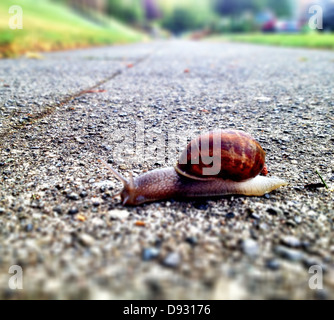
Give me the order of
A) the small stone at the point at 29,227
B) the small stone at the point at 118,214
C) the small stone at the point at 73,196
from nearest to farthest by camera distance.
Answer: the small stone at the point at 29,227, the small stone at the point at 118,214, the small stone at the point at 73,196

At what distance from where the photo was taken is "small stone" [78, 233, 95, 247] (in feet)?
3.32

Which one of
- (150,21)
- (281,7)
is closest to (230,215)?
(281,7)

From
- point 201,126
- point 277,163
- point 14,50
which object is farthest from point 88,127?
point 14,50

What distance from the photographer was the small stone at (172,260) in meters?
0.92

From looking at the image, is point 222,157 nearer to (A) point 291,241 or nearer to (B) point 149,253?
(A) point 291,241

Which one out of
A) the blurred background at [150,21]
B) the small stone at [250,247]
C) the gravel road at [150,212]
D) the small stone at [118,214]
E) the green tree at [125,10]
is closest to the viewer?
the gravel road at [150,212]

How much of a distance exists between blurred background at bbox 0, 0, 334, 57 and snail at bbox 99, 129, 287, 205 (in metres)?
6.79

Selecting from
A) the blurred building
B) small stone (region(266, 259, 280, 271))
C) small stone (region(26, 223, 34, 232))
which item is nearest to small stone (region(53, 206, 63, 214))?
small stone (region(26, 223, 34, 232))

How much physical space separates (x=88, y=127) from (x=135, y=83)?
5.66 ft

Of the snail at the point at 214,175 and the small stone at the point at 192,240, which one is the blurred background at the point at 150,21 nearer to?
the snail at the point at 214,175

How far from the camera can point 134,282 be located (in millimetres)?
854

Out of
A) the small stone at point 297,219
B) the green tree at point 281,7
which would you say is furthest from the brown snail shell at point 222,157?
the green tree at point 281,7

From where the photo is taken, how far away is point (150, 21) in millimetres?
65375

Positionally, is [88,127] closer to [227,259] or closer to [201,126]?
[201,126]
